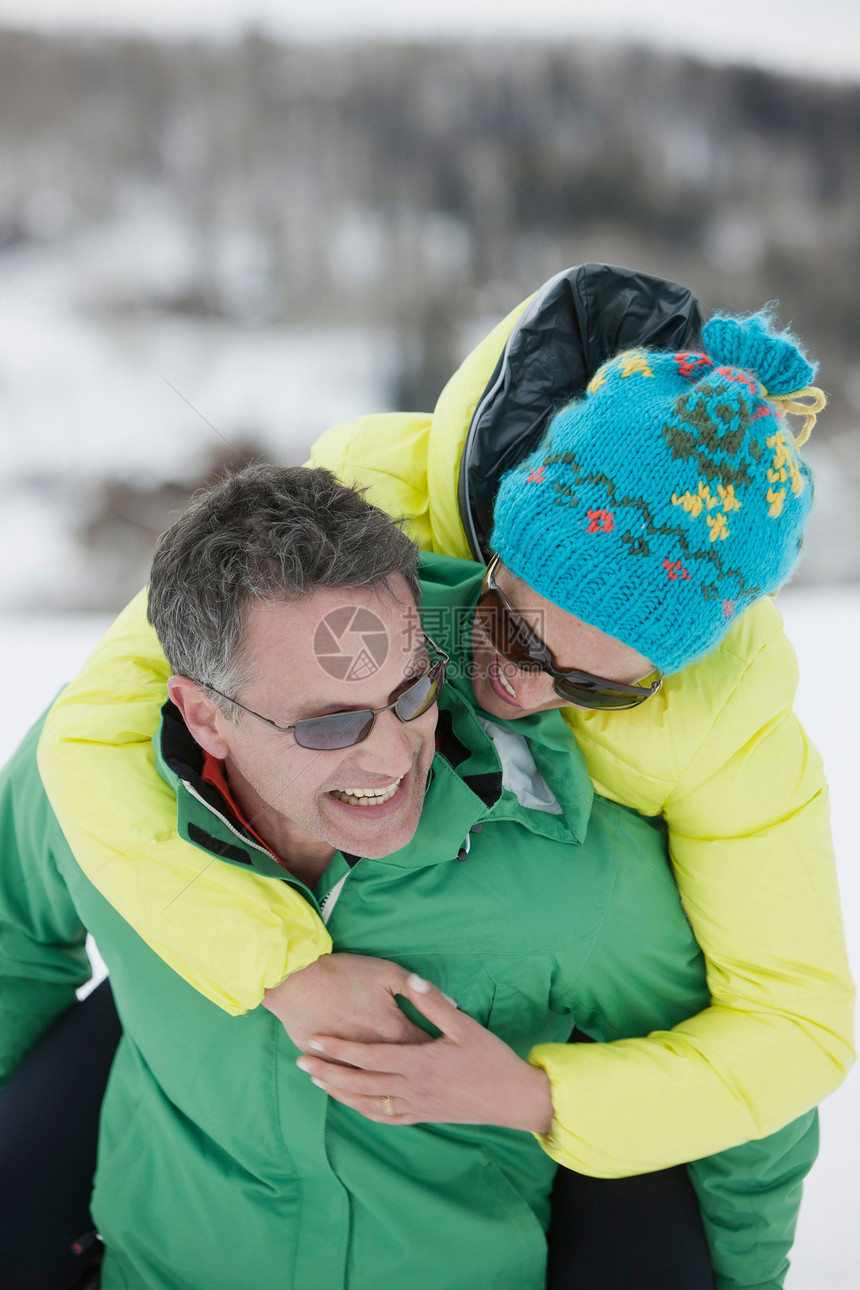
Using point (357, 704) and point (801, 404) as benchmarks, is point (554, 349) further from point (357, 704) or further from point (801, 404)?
point (357, 704)

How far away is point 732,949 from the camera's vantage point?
129 cm

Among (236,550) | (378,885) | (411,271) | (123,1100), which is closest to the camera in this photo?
(236,550)

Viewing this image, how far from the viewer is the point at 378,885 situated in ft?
4.31

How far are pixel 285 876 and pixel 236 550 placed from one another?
46cm

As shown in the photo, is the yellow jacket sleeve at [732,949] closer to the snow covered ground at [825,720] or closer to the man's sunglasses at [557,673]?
the man's sunglasses at [557,673]

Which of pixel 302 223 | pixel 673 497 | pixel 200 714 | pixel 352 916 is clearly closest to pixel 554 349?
pixel 673 497

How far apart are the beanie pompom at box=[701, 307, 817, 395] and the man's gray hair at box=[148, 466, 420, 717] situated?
0.53m

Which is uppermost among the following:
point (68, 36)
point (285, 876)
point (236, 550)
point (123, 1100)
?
point (68, 36)

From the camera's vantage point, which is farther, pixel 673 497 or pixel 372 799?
pixel 372 799

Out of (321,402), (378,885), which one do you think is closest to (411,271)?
(321,402)

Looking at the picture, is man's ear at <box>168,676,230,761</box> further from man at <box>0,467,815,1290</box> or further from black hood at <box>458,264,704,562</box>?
black hood at <box>458,264,704,562</box>

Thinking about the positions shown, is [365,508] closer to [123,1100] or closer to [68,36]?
[123,1100]

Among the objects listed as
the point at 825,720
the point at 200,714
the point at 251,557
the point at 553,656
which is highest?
the point at 251,557

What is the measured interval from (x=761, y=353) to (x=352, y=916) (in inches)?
39.4
